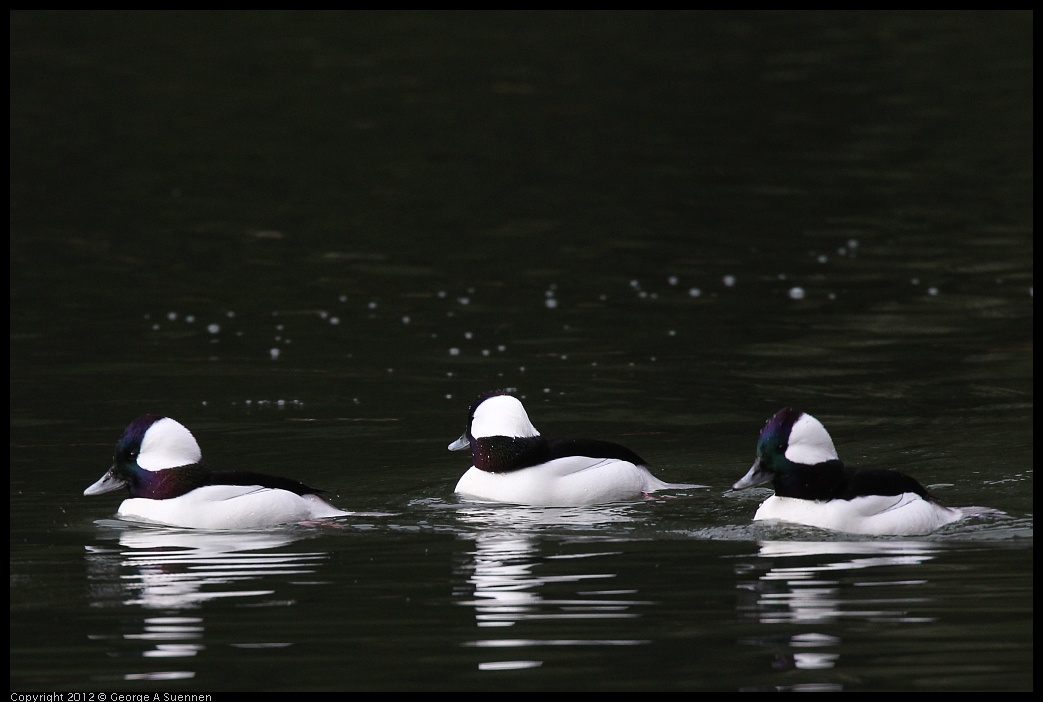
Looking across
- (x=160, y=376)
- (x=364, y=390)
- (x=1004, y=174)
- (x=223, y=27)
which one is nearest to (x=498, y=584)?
(x=364, y=390)

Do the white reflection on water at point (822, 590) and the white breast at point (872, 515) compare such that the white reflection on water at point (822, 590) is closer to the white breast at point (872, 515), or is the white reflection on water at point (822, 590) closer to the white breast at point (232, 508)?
the white breast at point (872, 515)

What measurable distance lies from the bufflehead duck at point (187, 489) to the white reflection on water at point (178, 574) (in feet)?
0.34

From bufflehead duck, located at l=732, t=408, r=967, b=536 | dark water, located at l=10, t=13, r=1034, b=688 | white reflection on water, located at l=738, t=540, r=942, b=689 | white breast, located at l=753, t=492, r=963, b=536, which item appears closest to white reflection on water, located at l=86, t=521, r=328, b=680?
dark water, located at l=10, t=13, r=1034, b=688

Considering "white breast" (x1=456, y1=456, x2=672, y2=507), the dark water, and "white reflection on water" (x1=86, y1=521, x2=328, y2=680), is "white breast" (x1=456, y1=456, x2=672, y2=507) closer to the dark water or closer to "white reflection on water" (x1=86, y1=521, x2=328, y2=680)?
the dark water

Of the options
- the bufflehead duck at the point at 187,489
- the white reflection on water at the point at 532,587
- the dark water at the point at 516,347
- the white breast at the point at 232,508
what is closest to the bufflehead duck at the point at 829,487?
the dark water at the point at 516,347

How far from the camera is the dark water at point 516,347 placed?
8.86 m

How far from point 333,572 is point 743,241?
44.6 feet

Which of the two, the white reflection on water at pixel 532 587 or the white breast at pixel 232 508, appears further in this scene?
the white breast at pixel 232 508

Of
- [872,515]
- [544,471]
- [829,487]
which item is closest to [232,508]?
[544,471]

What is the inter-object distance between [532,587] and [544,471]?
2.34 metres

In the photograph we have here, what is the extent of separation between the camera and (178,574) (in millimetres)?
10086

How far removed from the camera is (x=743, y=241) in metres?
22.8

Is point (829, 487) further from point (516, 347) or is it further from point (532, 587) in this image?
point (516, 347)
